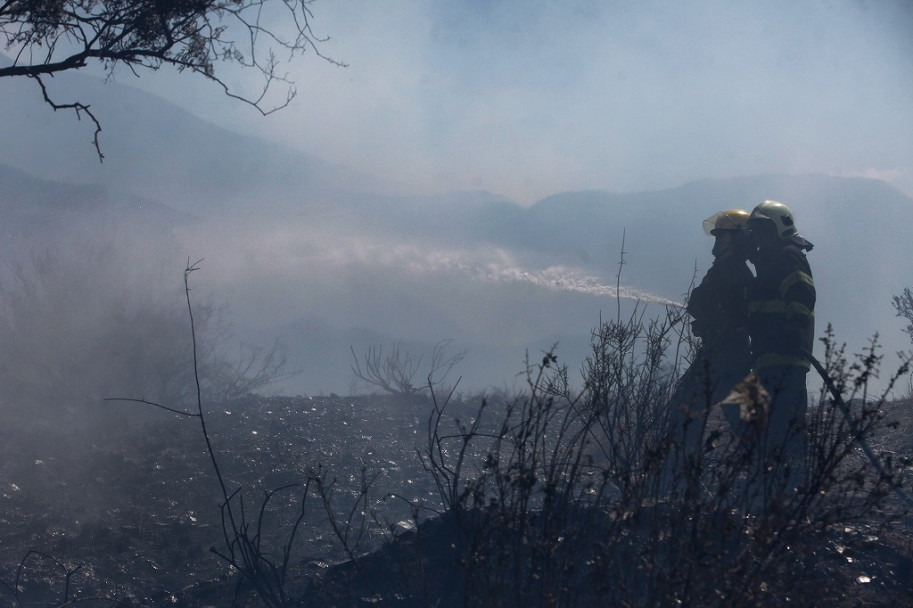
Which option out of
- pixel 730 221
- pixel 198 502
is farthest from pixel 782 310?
pixel 198 502

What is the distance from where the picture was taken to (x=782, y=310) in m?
5.95

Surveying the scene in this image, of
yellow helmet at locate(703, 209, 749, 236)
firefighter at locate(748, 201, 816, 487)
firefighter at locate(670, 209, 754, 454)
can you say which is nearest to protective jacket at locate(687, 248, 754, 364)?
firefighter at locate(670, 209, 754, 454)

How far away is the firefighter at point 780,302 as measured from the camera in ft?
19.2

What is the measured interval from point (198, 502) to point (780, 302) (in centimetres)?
479

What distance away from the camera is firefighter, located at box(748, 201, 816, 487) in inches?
230

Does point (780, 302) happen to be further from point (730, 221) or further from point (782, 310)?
point (730, 221)

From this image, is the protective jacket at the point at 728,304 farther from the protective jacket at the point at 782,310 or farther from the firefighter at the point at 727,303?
the protective jacket at the point at 782,310

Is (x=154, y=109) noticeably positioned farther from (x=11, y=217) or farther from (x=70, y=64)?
(x=70, y=64)

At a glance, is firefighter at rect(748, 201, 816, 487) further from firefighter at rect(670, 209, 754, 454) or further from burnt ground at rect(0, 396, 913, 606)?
burnt ground at rect(0, 396, 913, 606)

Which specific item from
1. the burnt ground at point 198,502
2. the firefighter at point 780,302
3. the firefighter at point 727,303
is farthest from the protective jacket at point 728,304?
the burnt ground at point 198,502

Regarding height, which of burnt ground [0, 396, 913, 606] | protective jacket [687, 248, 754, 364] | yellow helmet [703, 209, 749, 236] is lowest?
burnt ground [0, 396, 913, 606]

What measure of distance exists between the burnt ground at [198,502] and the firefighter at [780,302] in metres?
0.88

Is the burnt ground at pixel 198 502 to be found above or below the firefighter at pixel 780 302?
below

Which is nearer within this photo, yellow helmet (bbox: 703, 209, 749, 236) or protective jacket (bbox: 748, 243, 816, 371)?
protective jacket (bbox: 748, 243, 816, 371)
